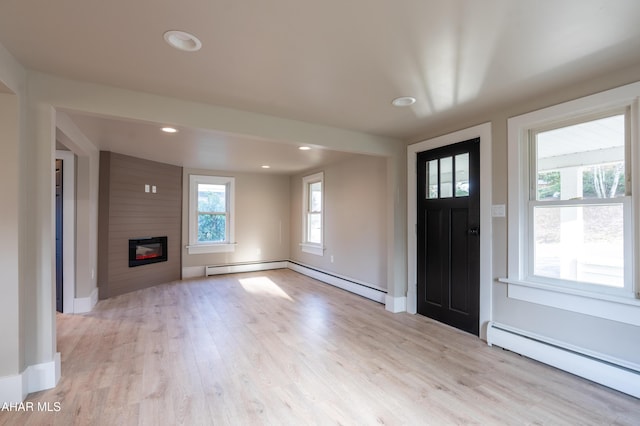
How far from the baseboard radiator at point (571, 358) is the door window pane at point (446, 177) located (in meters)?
1.46

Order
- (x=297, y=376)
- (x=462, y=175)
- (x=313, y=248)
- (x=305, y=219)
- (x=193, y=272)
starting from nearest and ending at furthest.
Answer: (x=297, y=376) → (x=462, y=175) → (x=193, y=272) → (x=313, y=248) → (x=305, y=219)

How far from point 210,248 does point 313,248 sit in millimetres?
2133

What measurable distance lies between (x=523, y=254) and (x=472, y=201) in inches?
27.7

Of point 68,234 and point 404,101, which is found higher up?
point 404,101

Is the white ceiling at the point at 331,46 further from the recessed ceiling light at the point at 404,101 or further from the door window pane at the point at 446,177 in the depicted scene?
the door window pane at the point at 446,177

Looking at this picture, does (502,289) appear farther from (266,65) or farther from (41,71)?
(41,71)

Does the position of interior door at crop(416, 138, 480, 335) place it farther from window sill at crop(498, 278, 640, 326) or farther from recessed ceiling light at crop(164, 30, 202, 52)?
recessed ceiling light at crop(164, 30, 202, 52)

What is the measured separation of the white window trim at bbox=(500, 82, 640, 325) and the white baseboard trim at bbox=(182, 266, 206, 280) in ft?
17.6

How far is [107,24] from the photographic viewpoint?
1.63m

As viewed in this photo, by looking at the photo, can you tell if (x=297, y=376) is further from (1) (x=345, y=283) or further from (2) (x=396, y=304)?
(1) (x=345, y=283)

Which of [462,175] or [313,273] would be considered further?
[313,273]

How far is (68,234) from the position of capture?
394 centimetres

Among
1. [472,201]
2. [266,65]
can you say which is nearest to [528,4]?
[266,65]

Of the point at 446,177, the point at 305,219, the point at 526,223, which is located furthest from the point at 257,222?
the point at 526,223
